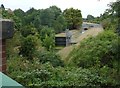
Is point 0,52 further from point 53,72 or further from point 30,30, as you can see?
point 30,30

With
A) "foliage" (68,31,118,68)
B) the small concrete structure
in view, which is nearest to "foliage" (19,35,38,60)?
the small concrete structure

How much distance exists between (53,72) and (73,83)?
373 mm

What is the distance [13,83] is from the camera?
0.86 metres

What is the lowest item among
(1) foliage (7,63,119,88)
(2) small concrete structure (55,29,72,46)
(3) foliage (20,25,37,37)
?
(2) small concrete structure (55,29,72,46)

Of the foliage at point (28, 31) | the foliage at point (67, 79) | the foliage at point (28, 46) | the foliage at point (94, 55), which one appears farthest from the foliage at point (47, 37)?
the foliage at point (67, 79)

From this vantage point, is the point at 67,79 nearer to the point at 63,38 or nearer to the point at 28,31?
the point at 28,31

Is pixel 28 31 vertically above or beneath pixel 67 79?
above

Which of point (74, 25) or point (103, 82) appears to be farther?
point (74, 25)

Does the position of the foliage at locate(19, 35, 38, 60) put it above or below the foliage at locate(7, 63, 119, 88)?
below

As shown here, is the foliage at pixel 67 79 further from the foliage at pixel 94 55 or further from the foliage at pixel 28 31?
the foliage at pixel 28 31

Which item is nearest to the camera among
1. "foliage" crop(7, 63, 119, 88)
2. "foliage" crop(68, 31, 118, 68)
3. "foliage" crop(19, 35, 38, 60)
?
"foliage" crop(7, 63, 119, 88)

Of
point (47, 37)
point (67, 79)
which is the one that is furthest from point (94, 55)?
point (47, 37)

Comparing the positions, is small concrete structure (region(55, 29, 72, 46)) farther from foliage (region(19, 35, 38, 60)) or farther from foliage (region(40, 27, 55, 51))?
foliage (region(19, 35, 38, 60))

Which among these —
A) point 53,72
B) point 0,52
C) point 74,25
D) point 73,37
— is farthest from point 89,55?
point 73,37
